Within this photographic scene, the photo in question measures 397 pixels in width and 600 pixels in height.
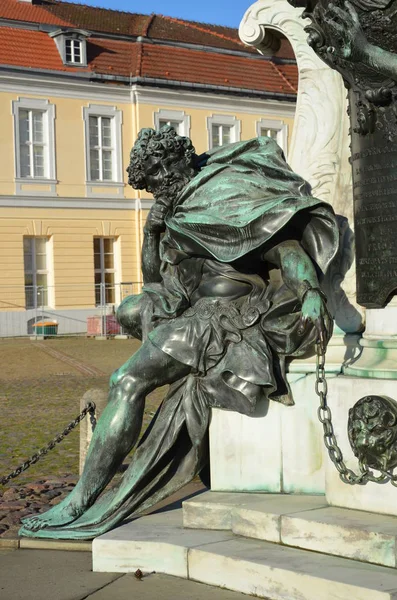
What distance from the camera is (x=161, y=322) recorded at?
4895 millimetres

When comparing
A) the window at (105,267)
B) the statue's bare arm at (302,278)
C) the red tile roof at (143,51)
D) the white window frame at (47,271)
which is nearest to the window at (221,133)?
the red tile roof at (143,51)

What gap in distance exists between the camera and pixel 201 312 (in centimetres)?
477

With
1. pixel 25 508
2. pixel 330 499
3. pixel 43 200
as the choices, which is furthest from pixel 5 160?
pixel 330 499

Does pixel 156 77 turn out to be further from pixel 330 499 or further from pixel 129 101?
pixel 330 499

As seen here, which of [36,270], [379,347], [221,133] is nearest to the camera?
[379,347]

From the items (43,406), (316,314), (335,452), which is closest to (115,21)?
(43,406)

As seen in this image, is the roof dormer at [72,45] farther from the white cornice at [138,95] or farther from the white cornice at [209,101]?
the white cornice at [209,101]

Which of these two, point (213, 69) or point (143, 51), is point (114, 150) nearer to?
point (143, 51)

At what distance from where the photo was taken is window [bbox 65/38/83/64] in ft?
113

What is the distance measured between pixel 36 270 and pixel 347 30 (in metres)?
30.5

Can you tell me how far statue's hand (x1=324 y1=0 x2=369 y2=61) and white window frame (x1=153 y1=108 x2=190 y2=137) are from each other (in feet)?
105

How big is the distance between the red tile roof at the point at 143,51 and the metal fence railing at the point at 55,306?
666cm

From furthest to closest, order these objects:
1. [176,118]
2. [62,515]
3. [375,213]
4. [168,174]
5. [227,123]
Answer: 1. [227,123]
2. [176,118]
3. [168,174]
4. [62,515]
5. [375,213]

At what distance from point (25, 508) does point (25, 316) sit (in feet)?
86.9
